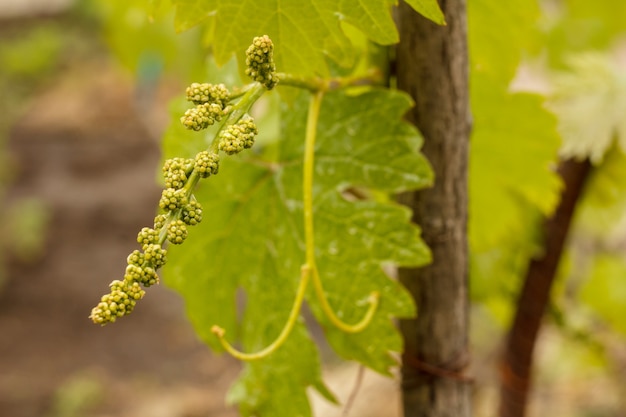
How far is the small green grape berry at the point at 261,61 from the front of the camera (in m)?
Result: 0.55

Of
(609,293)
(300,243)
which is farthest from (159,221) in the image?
(609,293)

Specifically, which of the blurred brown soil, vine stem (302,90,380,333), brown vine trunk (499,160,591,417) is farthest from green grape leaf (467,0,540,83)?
the blurred brown soil

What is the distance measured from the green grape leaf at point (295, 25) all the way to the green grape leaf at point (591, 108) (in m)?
0.64

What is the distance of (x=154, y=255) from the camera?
1.68 ft

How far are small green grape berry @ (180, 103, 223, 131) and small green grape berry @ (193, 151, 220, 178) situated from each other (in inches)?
1.0

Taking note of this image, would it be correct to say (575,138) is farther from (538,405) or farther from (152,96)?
(152,96)

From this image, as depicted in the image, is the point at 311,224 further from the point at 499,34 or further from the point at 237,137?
the point at 499,34

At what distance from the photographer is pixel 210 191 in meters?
0.97

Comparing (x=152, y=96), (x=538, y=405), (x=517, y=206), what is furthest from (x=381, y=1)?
(x=152, y=96)

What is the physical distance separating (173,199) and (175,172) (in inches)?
1.1

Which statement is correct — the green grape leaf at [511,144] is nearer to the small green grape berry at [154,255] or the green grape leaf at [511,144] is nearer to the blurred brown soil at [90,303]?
the small green grape berry at [154,255]

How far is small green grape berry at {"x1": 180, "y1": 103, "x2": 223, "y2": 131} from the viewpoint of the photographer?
539mm

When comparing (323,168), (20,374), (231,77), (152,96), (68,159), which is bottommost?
(323,168)

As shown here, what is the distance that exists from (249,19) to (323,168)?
0.26 meters
